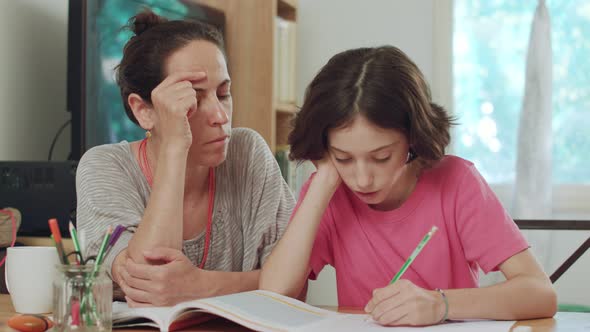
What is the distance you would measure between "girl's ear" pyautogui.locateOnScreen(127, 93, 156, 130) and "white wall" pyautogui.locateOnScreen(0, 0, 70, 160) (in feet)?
3.07

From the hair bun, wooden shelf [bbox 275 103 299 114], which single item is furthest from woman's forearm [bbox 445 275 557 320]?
wooden shelf [bbox 275 103 299 114]

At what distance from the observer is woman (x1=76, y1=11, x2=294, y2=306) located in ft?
4.13

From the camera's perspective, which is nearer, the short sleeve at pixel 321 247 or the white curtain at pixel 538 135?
the short sleeve at pixel 321 247

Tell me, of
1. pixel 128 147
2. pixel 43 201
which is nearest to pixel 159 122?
pixel 128 147

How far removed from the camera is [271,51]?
3.05m

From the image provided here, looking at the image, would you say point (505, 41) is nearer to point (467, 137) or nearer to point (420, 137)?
point (467, 137)

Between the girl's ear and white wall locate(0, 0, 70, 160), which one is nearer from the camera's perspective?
the girl's ear

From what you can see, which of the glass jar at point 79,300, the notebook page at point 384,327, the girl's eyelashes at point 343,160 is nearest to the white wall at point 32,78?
the girl's eyelashes at point 343,160

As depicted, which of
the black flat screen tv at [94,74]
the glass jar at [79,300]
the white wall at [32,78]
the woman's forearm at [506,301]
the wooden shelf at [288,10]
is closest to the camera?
the glass jar at [79,300]

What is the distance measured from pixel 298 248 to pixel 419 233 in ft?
0.74

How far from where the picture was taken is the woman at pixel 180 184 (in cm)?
126

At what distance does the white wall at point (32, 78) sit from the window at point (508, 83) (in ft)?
5.22

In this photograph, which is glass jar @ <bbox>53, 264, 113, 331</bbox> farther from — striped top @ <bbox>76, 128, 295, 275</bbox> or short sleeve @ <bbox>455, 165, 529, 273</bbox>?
short sleeve @ <bbox>455, 165, 529, 273</bbox>

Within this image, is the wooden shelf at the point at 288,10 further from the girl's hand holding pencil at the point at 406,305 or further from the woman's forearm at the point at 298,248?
the girl's hand holding pencil at the point at 406,305
